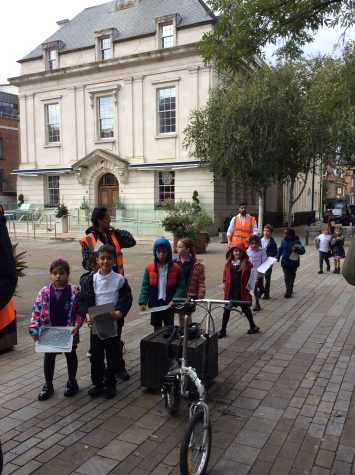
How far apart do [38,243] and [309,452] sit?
766 inches

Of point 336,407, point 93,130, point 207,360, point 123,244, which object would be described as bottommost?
point 336,407

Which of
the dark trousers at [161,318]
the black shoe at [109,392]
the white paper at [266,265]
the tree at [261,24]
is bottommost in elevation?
the black shoe at [109,392]

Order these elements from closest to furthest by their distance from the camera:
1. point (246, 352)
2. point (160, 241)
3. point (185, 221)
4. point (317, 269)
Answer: point (160, 241) → point (246, 352) → point (317, 269) → point (185, 221)

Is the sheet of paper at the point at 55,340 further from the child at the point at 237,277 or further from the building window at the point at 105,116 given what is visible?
the building window at the point at 105,116

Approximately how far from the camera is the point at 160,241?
4848 millimetres

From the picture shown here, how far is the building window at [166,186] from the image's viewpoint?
2546cm

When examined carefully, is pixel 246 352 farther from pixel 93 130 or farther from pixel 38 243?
pixel 93 130

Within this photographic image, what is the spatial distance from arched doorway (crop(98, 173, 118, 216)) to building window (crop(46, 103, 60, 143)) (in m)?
4.45

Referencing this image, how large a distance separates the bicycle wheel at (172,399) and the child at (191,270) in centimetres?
137

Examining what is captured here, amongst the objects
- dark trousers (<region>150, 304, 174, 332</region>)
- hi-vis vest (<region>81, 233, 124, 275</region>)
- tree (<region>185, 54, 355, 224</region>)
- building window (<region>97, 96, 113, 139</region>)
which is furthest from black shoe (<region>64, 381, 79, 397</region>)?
building window (<region>97, 96, 113, 139</region>)

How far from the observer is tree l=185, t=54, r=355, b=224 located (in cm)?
1884

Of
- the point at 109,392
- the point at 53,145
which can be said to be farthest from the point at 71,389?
the point at 53,145

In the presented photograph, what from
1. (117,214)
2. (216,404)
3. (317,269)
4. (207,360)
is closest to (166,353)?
(207,360)

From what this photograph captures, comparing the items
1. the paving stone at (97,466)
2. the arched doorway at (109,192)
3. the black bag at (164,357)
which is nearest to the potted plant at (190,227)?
the arched doorway at (109,192)
